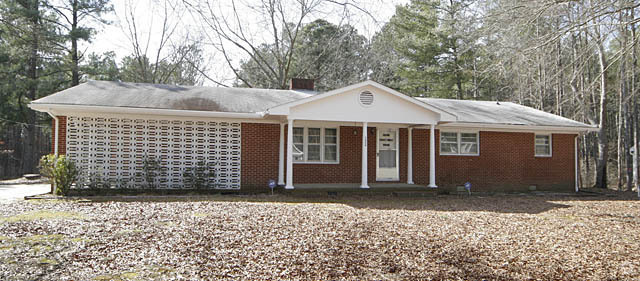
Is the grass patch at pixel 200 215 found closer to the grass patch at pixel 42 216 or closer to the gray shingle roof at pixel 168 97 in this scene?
the grass patch at pixel 42 216

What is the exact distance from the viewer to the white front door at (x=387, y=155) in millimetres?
13844

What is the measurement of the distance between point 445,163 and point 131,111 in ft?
32.7

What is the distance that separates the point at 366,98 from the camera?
1212cm

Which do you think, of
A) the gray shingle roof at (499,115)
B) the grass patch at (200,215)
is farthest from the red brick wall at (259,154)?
the gray shingle roof at (499,115)

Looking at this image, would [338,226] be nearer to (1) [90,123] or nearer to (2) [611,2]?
(2) [611,2]

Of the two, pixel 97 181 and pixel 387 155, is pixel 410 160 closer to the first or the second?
pixel 387 155

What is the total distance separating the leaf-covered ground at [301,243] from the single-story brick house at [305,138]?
2856 millimetres

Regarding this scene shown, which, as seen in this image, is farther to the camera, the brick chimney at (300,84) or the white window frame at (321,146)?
the brick chimney at (300,84)

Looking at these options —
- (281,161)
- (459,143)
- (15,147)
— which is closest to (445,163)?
(459,143)

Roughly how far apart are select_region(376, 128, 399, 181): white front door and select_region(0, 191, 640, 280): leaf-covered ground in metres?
4.47

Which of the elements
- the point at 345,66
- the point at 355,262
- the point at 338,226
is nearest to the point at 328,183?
the point at 338,226

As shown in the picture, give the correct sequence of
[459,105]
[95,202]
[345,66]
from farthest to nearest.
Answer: [345,66] < [459,105] < [95,202]

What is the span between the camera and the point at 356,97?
39.6 ft

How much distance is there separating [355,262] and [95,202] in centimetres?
720
